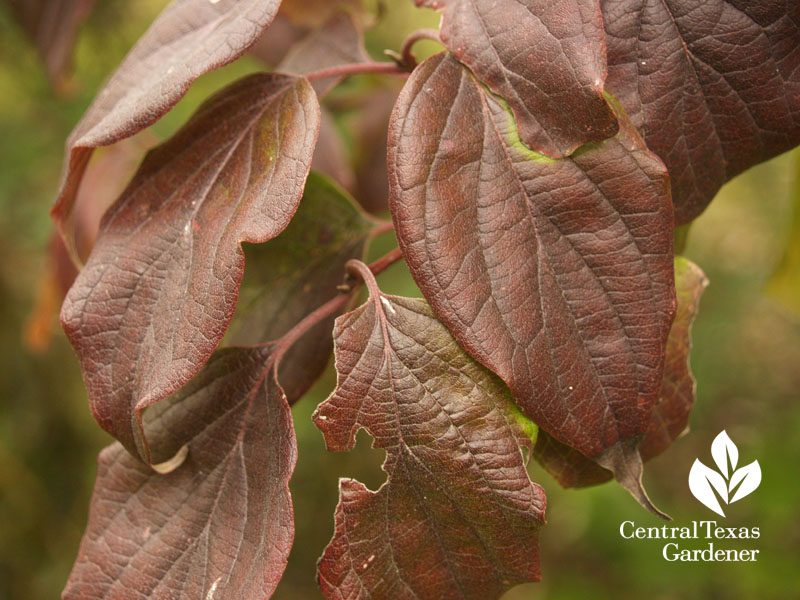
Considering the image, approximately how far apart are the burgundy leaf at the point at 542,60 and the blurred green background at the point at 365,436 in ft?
4.39

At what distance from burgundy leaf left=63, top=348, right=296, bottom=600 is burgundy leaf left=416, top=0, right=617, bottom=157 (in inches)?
12.9

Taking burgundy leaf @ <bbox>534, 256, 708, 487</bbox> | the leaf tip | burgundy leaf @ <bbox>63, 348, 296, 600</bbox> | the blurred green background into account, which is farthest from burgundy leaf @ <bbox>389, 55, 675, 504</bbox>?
the blurred green background

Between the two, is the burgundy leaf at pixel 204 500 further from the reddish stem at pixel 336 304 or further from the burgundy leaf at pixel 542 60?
the burgundy leaf at pixel 542 60

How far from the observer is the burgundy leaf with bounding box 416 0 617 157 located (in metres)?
0.56

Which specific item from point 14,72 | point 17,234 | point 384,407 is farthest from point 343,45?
point 17,234

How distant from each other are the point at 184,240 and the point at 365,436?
67.1 inches

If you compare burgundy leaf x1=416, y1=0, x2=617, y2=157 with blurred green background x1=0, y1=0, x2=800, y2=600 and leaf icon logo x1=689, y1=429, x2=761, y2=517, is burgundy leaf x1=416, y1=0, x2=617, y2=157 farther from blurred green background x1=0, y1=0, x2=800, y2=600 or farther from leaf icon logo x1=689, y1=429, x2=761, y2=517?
blurred green background x1=0, y1=0, x2=800, y2=600

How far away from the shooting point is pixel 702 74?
634 millimetres

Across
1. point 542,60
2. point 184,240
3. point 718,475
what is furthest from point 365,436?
point 542,60

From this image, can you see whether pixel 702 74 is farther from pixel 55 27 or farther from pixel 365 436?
pixel 365 436

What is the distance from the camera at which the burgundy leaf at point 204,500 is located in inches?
24.8

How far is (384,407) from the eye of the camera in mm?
597

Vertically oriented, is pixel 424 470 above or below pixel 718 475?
above

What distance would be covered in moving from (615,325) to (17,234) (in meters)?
2.08
